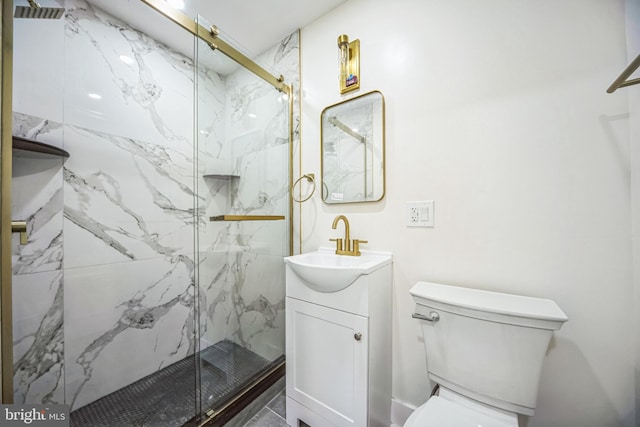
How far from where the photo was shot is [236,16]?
1.55m

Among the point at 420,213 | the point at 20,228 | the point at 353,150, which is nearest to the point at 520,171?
the point at 420,213

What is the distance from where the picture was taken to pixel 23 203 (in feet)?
3.85

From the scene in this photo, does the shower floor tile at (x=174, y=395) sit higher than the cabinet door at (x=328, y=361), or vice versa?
the cabinet door at (x=328, y=361)

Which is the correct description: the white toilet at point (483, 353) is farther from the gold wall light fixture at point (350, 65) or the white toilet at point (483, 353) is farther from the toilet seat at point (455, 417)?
the gold wall light fixture at point (350, 65)

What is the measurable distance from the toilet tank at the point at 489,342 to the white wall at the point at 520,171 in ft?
0.58

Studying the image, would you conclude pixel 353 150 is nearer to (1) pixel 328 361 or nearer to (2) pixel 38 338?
(1) pixel 328 361

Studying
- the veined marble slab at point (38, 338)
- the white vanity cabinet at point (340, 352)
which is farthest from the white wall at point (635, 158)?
the veined marble slab at point (38, 338)

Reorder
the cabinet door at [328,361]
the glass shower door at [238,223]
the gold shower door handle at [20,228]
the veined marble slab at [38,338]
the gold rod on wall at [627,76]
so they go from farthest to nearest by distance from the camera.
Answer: the glass shower door at [238,223] → the veined marble slab at [38,338] → the cabinet door at [328,361] → the gold shower door handle at [20,228] → the gold rod on wall at [627,76]

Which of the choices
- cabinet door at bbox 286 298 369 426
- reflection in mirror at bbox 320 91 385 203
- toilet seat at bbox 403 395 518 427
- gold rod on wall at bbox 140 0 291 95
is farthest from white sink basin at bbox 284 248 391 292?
gold rod on wall at bbox 140 0 291 95

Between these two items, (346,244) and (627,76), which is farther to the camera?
(346,244)

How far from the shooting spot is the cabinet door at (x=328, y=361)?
3.31 feet

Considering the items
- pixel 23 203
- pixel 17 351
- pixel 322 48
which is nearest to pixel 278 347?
pixel 17 351

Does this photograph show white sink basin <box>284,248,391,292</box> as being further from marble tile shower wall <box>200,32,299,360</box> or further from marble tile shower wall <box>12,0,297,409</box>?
marble tile shower wall <box>12,0,297,409</box>

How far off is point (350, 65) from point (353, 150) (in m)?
0.53
